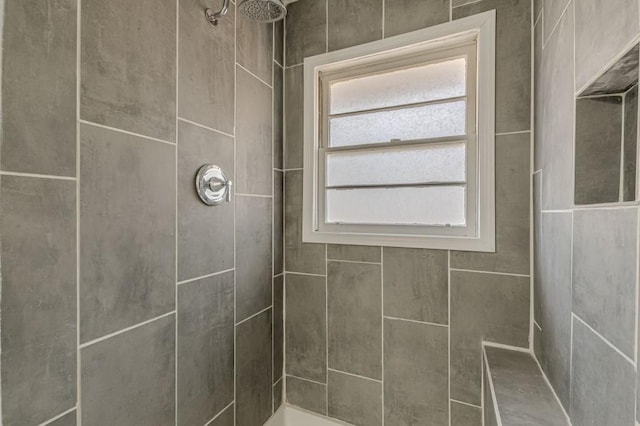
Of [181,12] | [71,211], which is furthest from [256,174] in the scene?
[71,211]

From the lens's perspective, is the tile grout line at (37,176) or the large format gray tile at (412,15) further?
the large format gray tile at (412,15)

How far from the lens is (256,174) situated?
1.52 meters

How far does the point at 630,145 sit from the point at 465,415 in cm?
128

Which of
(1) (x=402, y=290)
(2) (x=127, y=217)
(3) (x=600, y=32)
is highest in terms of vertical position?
(3) (x=600, y=32)

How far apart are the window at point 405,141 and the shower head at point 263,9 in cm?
43

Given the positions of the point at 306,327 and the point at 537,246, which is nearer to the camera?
the point at 537,246

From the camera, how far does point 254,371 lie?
151 centimetres

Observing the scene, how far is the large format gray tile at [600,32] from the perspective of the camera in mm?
566

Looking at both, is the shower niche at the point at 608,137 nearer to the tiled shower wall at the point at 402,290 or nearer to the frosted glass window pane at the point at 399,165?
the tiled shower wall at the point at 402,290

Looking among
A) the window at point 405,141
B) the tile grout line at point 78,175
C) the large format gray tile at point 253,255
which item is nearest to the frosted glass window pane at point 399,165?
the window at point 405,141

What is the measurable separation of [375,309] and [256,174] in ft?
3.00

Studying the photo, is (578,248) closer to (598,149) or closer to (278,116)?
(598,149)

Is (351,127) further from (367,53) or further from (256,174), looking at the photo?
(256,174)

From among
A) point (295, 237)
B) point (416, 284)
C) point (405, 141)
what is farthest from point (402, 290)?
point (405, 141)
